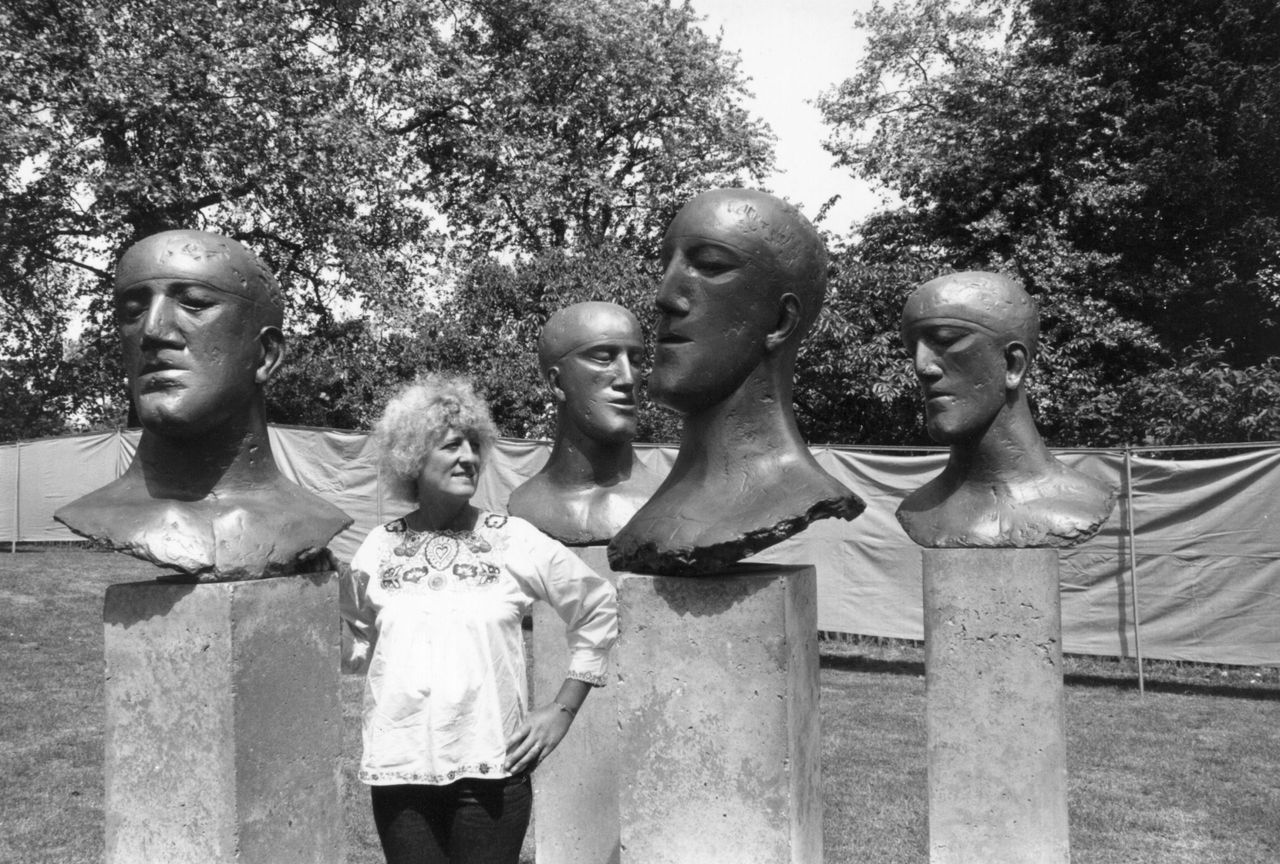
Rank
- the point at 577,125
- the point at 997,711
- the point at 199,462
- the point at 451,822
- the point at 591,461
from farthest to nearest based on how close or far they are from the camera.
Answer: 1. the point at 577,125
2. the point at 591,461
3. the point at 997,711
4. the point at 199,462
5. the point at 451,822

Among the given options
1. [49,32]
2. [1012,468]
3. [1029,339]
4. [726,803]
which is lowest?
[726,803]

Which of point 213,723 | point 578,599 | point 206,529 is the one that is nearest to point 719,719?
point 578,599

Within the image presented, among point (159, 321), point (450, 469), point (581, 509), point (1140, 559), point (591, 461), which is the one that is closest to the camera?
point (450, 469)

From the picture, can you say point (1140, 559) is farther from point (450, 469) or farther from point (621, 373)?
point (450, 469)

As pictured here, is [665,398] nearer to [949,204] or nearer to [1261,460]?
[1261,460]

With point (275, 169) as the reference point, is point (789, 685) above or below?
below

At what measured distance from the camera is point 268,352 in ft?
12.2

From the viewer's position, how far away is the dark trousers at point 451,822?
9.18ft

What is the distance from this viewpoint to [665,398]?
11.7ft

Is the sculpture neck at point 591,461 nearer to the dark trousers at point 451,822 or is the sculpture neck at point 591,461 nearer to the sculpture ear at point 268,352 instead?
the sculpture ear at point 268,352

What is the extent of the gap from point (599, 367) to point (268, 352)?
1642mm

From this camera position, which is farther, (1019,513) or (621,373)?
(621,373)

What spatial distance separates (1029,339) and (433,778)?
A: 333cm

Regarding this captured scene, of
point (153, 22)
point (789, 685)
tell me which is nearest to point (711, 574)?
point (789, 685)
